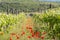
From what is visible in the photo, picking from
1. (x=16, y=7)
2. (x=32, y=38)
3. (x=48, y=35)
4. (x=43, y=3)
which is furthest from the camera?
(x=43, y=3)

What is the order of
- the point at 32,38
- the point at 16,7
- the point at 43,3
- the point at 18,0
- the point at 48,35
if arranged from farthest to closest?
the point at 18,0 → the point at 43,3 → the point at 16,7 → the point at 48,35 → the point at 32,38

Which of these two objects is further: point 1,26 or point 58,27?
point 1,26

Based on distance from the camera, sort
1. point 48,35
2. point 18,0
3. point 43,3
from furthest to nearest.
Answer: point 18,0 → point 43,3 → point 48,35

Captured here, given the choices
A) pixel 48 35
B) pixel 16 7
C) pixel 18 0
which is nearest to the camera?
pixel 48 35

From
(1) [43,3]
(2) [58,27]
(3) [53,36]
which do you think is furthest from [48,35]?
(1) [43,3]

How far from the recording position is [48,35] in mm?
9156

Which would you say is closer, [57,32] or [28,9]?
[57,32]

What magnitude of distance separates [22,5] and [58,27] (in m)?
34.4

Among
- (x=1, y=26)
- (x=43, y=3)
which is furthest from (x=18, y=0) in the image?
(x=1, y=26)

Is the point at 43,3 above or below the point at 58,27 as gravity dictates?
below

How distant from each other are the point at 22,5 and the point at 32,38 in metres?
34.5

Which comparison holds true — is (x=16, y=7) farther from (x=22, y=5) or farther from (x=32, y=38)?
(x=32, y=38)

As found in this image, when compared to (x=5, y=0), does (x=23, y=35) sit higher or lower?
higher

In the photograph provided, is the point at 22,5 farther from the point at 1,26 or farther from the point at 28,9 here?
the point at 1,26
